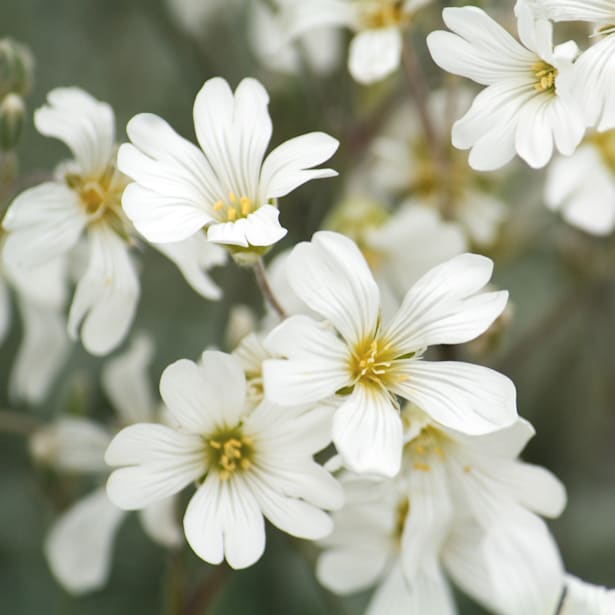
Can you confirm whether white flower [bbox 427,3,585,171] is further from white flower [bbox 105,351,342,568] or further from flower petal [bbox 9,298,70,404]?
flower petal [bbox 9,298,70,404]

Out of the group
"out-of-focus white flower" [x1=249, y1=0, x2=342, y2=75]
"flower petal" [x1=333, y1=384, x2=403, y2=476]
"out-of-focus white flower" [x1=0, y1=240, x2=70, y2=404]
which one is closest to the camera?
"flower petal" [x1=333, y1=384, x2=403, y2=476]

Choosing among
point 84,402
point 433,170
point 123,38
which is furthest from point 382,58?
point 123,38

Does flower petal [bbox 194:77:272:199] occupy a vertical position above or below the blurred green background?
above

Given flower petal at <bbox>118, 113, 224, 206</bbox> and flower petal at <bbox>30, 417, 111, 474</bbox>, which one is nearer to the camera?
flower petal at <bbox>118, 113, 224, 206</bbox>

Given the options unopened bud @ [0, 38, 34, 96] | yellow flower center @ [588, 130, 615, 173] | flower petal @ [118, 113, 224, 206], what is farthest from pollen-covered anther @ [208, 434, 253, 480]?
yellow flower center @ [588, 130, 615, 173]

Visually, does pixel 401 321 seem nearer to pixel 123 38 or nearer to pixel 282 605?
pixel 282 605

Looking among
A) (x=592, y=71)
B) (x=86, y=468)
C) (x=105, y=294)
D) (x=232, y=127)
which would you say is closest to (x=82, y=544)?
(x=86, y=468)
